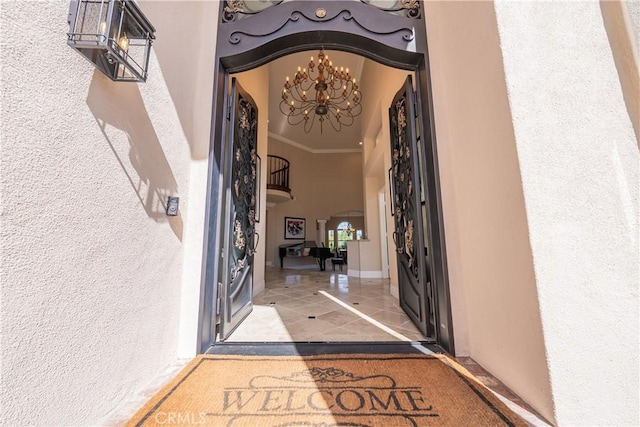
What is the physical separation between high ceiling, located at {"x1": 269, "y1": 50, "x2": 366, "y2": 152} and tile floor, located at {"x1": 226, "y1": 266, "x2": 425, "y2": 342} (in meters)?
5.27

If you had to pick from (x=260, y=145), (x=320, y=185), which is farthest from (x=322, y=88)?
(x=320, y=185)

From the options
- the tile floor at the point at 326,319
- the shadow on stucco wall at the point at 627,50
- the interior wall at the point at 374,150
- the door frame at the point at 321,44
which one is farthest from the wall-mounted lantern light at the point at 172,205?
the interior wall at the point at 374,150

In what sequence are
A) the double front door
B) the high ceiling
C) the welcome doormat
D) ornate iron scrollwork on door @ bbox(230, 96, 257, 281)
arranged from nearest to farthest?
the welcome doormat < the double front door < ornate iron scrollwork on door @ bbox(230, 96, 257, 281) < the high ceiling

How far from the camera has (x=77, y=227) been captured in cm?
102

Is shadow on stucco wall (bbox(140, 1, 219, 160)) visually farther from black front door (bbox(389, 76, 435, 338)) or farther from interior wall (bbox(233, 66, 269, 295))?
black front door (bbox(389, 76, 435, 338))

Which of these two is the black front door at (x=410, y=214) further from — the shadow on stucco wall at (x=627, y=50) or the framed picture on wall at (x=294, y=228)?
the framed picture on wall at (x=294, y=228)

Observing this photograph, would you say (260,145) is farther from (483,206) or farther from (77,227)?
(483,206)

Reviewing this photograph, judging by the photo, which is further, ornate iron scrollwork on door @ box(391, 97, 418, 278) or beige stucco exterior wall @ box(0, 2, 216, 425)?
ornate iron scrollwork on door @ box(391, 97, 418, 278)

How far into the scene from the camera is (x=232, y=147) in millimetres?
2164

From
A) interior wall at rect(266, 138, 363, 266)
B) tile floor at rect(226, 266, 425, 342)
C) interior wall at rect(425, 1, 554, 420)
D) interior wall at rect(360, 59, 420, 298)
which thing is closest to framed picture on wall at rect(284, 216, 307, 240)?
interior wall at rect(266, 138, 363, 266)

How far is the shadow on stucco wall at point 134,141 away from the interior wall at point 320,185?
9077 mm

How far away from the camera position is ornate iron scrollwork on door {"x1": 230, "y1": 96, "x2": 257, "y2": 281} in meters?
2.32

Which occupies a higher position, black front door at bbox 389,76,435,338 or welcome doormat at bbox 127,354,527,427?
black front door at bbox 389,76,435,338

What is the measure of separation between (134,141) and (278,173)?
27.3 ft
